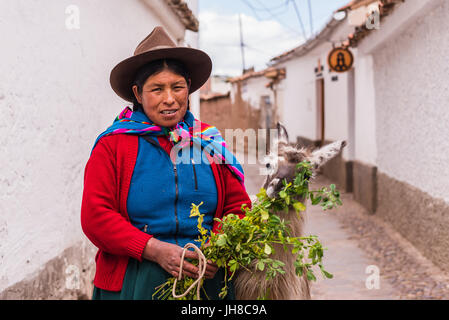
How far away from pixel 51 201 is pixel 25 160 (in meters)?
0.43

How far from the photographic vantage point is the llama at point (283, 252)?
208 cm

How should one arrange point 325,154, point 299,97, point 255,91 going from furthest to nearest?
point 255,91
point 299,97
point 325,154

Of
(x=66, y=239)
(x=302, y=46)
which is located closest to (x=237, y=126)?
(x=302, y=46)

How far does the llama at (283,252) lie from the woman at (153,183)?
0.79ft

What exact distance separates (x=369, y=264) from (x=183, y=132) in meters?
3.95

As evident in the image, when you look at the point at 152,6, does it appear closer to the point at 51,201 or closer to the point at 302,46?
the point at 51,201

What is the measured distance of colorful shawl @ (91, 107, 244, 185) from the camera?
1754 millimetres

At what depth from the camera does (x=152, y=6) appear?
5.43 meters

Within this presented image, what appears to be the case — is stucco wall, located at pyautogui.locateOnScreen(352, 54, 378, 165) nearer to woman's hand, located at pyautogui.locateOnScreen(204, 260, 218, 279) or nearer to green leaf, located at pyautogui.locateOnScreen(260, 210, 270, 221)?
green leaf, located at pyautogui.locateOnScreen(260, 210, 270, 221)

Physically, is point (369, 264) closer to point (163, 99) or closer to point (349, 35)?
point (163, 99)

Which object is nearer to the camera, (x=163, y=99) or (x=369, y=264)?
(x=163, y=99)

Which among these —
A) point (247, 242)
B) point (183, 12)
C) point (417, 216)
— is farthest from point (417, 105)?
point (247, 242)

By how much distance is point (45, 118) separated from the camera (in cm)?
289

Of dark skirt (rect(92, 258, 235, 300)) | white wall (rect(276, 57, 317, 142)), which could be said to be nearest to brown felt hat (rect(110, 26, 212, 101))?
dark skirt (rect(92, 258, 235, 300))
